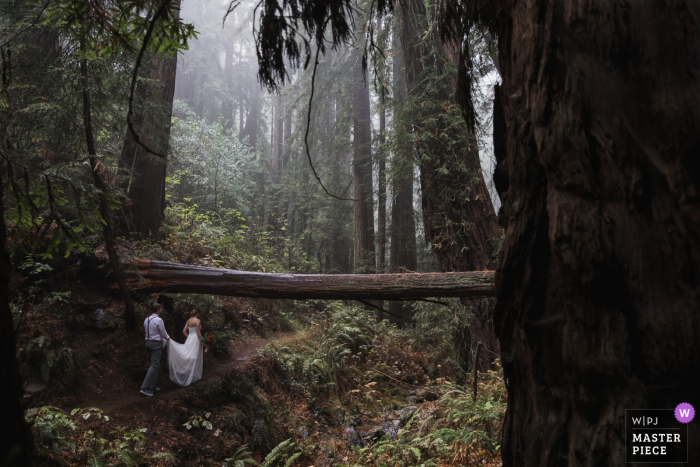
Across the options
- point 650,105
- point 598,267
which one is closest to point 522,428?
point 598,267

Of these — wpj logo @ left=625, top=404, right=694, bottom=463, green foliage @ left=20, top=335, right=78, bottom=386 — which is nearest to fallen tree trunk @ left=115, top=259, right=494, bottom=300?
green foliage @ left=20, top=335, right=78, bottom=386

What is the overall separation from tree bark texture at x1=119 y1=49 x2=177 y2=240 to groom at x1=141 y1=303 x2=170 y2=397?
327 centimetres

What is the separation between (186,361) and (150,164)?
5.52 metres

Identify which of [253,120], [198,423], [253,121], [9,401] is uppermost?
[253,120]

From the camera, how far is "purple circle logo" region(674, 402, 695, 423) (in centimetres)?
138

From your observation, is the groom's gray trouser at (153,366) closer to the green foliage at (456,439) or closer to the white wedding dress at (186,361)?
the white wedding dress at (186,361)

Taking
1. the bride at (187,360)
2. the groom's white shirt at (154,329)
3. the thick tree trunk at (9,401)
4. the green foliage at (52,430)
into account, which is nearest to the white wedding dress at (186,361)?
the bride at (187,360)

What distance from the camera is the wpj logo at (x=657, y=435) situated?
1380 millimetres

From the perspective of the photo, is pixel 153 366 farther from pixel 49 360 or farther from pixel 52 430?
pixel 52 430

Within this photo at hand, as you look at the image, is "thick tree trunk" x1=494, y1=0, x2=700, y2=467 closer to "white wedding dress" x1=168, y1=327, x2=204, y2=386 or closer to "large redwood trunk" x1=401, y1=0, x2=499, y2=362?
"large redwood trunk" x1=401, y1=0, x2=499, y2=362

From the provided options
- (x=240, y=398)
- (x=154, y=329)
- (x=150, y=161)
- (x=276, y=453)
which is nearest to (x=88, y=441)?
(x=154, y=329)

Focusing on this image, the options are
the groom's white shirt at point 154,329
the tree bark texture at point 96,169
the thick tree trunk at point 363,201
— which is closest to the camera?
the tree bark texture at point 96,169

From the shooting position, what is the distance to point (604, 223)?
5.17ft

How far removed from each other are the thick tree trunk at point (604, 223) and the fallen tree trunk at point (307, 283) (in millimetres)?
4148
